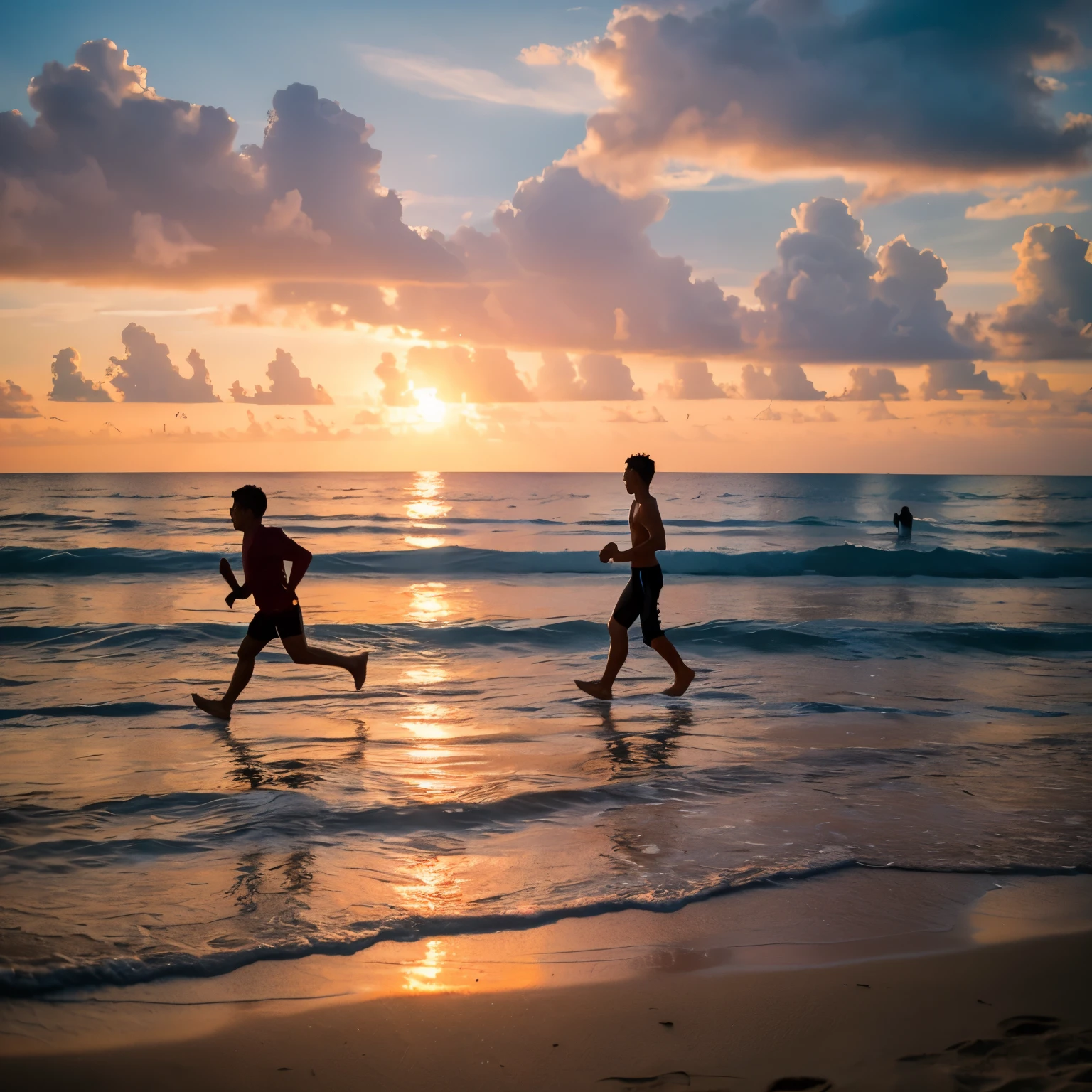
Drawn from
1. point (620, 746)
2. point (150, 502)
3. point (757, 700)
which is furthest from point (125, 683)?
point (150, 502)

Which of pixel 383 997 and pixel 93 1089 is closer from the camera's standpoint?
pixel 93 1089

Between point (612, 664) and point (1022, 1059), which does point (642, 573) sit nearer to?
point (612, 664)

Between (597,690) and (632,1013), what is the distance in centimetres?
553

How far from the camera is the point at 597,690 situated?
8.51m

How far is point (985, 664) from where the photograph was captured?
11.1 meters

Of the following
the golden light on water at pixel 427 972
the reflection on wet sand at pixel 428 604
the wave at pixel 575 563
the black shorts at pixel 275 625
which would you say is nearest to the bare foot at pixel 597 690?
the black shorts at pixel 275 625

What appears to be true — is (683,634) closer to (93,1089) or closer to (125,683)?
(125,683)

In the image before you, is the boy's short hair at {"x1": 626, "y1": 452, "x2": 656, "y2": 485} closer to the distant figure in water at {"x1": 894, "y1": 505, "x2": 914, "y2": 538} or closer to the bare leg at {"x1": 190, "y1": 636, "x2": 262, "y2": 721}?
the bare leg at {"x1": 190, "y1": 636, "x2": 262, "y2": 721}

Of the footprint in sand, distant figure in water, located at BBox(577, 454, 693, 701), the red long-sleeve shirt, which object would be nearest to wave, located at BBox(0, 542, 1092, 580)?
distant figure in water, located at BBox(577, 454, 693, 701)

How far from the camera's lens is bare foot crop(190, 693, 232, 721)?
7645 mm

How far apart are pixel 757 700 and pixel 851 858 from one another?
14.4ft

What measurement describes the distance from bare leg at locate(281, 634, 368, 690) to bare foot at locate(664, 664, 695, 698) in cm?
305

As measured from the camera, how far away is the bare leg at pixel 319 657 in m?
7.61

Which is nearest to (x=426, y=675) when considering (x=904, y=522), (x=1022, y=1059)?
(x=1022, y=1059)
